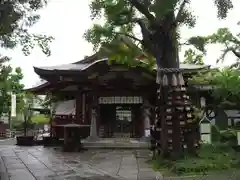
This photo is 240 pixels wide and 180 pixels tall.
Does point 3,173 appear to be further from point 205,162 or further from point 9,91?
point 9,91

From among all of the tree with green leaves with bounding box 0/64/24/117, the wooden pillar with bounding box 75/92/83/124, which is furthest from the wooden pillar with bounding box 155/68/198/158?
the tree with green leaves with bounding box 0/64/24/117

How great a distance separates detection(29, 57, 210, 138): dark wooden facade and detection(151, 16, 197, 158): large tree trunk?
5806mm

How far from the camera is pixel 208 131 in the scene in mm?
13516

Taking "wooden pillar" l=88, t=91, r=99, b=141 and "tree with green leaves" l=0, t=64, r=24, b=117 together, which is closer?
"wooden pillar" l=88, t=91, r=99, b=141

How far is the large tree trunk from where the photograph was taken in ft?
36.6

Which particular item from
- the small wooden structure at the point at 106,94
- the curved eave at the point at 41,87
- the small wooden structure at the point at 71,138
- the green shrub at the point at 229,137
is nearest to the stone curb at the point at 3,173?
the small wooden structure at the point at 71,138

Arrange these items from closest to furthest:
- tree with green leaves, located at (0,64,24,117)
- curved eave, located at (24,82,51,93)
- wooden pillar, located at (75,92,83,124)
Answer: wooden pillar, located at (75,92,83,124) → curved eave, located at (24,82,51,93) → tree with green leaves, located at (0,64,24,117)

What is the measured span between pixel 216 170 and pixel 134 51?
4636mm

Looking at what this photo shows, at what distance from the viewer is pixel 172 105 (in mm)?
11188

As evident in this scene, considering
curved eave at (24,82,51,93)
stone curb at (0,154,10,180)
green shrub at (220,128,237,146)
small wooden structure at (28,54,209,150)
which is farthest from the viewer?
curved eave at (24,82,51,93)

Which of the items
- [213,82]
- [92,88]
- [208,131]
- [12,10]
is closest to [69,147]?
[92,88]

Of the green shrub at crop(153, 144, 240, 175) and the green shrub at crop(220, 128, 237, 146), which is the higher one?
the green shrub at crop(220, 128, 237, 146)

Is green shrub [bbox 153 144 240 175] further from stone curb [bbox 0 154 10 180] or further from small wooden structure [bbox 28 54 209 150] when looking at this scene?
small wooden structure [bbox 28 54 209 150]

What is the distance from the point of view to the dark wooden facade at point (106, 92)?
18.5m
